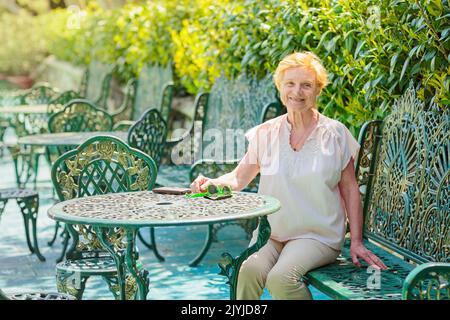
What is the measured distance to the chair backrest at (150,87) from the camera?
10.1 m

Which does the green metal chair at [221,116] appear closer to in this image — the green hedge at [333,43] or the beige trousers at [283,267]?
the green hedge at [333,43]

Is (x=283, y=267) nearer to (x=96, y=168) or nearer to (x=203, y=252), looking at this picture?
(x=96, y=168)

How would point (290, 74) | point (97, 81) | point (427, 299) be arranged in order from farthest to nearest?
point (97, 81)
point (290, 74)
point (427, 299)

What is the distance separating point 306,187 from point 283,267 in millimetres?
443

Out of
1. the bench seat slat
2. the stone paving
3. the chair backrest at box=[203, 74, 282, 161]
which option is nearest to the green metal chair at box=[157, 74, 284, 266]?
the chair backrest at box=[203, 74, 282, 161]

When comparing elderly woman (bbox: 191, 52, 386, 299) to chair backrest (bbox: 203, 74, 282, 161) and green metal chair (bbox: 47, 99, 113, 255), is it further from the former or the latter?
green metal chair (bbox: 47, 99, 113, 255)

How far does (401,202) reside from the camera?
4.50 meters

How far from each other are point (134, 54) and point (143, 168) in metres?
6.92

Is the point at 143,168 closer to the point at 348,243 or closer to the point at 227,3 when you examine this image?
the point at 348,243

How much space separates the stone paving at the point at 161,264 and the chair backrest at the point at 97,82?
11.7 ft

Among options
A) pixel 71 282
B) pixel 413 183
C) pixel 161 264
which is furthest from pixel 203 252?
pixel 413 183

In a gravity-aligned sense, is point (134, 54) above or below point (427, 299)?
above

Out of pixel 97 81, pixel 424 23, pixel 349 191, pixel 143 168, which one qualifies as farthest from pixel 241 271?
pixel 97 81

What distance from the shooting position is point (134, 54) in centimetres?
1177
